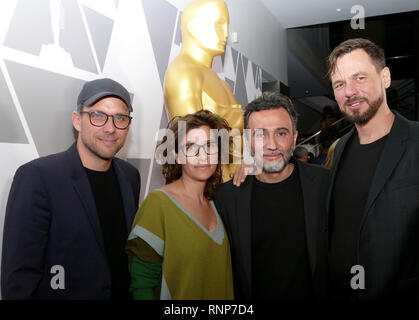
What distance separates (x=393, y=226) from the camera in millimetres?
1329

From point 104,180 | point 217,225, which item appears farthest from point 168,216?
point 104,180

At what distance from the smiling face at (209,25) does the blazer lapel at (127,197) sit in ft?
4.03

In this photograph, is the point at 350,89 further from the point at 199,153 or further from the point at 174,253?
the point at 174,253

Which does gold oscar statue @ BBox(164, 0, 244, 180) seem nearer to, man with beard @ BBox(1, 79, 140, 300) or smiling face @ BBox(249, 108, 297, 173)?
smiling face @ BBox(249, 108, 297, 173)

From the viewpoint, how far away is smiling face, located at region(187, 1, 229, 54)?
2312 mm

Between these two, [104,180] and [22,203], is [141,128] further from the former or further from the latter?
[22,203]

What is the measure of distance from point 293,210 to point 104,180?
849 mm

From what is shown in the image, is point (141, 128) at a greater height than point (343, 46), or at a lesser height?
lesser

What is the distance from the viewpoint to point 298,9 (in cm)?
466

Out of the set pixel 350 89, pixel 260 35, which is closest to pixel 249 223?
pixel 350 89

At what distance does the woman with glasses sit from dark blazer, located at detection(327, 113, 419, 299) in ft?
1.90

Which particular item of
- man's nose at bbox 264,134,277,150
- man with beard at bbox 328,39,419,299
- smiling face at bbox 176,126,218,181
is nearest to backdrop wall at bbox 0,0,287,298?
smiling face at bbox 176,126,218,181

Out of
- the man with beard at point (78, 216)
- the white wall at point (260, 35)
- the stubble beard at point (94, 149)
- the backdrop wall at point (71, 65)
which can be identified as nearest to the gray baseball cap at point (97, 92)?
the man with beard at point (78, 216)
